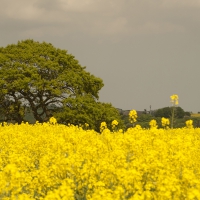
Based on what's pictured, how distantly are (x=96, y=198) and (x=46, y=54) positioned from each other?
95.7 ft

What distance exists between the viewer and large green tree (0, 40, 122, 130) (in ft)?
99.7

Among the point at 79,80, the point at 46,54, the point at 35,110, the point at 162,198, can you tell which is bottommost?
the point at 162,198

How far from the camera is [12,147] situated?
11.0 metres

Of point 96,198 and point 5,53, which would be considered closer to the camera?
point 96,198

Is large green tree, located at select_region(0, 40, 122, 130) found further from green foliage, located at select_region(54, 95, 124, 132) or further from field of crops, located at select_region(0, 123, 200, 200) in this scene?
field of crops, located at select_region(0, 123, 200, 200)

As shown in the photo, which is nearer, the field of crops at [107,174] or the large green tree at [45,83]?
the field of crops at [107,174]

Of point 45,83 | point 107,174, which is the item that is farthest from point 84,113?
point 107,174

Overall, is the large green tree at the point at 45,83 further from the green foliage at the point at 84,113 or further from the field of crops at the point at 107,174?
the field of crops at the point at 107,174

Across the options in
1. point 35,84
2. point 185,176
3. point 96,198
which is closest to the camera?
point 96,198

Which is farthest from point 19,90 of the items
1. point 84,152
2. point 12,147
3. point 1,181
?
point 1,181

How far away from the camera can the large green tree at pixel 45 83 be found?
99.7ft

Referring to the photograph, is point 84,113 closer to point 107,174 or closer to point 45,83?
point 45,83

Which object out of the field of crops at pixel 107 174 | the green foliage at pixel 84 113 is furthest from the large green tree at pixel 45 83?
the field of crops at pixel 107 174

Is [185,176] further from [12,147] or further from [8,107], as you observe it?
[8,107]
